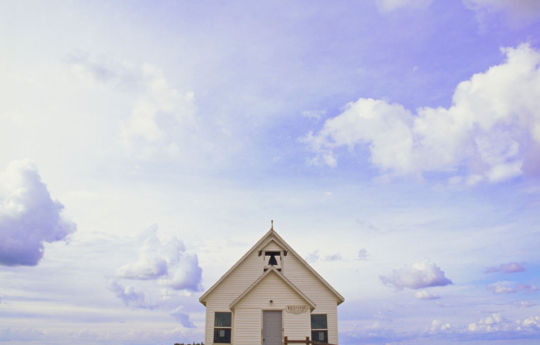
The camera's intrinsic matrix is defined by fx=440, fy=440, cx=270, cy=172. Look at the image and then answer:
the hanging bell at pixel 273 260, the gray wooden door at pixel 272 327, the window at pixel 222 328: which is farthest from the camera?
the hanging bell at pixel 273 260

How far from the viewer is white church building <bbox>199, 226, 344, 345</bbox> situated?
24.5 m

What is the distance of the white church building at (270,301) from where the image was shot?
2455 cm

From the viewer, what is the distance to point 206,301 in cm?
2736

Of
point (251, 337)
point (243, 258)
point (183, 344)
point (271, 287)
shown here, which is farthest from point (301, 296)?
point (183, 344)

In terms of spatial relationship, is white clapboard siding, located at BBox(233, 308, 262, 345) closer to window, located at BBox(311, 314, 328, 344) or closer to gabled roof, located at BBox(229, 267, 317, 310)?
gabled roof, located at BBox(229, 267, 317, 310)

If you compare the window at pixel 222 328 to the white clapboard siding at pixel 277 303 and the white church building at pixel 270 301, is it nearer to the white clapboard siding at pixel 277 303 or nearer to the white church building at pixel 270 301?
the white church building at pixel 270 301

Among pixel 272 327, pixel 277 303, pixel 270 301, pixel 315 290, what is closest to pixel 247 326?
pixel 272 327

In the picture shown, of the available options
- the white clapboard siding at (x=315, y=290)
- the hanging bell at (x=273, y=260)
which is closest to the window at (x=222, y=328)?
the hanging bell at (x=273, y=260)

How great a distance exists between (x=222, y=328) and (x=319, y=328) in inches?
232

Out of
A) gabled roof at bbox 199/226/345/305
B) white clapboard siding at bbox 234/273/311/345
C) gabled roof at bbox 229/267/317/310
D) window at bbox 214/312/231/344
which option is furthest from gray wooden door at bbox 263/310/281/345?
gabled roof at bbox 199/226/345/305

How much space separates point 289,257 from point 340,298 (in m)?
4.12

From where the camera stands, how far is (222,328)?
2662 centimetres

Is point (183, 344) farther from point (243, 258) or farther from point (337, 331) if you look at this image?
point (337, 331)

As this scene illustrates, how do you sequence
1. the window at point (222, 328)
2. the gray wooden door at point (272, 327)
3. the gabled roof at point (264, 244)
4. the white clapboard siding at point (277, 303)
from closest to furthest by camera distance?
the white clapboard siding at point (277, 303), the gray wooden door at point (272, 327), the window at point (222, 328), the gabled roof at point (264, 244)
